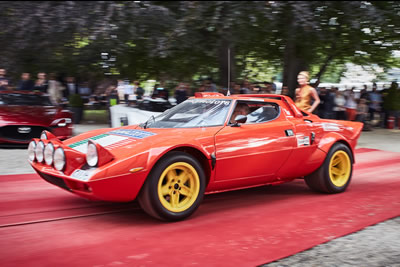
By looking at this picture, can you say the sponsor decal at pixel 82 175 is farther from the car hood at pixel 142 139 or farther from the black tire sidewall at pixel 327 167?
the black tire sidewall at pixel 327 167

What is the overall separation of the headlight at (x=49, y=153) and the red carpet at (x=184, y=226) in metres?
0.57

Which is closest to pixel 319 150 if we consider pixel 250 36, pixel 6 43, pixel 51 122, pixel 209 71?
pixel 51 122

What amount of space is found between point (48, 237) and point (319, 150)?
132 inches

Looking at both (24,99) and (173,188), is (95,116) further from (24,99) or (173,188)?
(173,188)

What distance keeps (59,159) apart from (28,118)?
5.34 meters

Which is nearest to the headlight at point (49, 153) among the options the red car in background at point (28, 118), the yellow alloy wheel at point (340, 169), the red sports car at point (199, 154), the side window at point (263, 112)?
the red sports car at point (199, 154)

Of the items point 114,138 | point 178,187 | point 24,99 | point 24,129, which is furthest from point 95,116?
point 178,187

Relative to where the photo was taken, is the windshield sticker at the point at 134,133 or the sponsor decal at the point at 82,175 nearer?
the sponsor decal at the point at 82,175

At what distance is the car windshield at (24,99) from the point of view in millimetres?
9570

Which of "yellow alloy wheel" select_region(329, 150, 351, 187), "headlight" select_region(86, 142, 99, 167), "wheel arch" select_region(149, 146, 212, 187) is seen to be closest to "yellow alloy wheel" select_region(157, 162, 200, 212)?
"wheel arch" select_region(149, 146, 212, 187)

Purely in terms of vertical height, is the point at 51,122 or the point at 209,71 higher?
the point at 209,71

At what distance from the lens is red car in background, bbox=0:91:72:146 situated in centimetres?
868

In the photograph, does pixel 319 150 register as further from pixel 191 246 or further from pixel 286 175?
pixel 191 246

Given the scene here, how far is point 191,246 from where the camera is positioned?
3590mm
